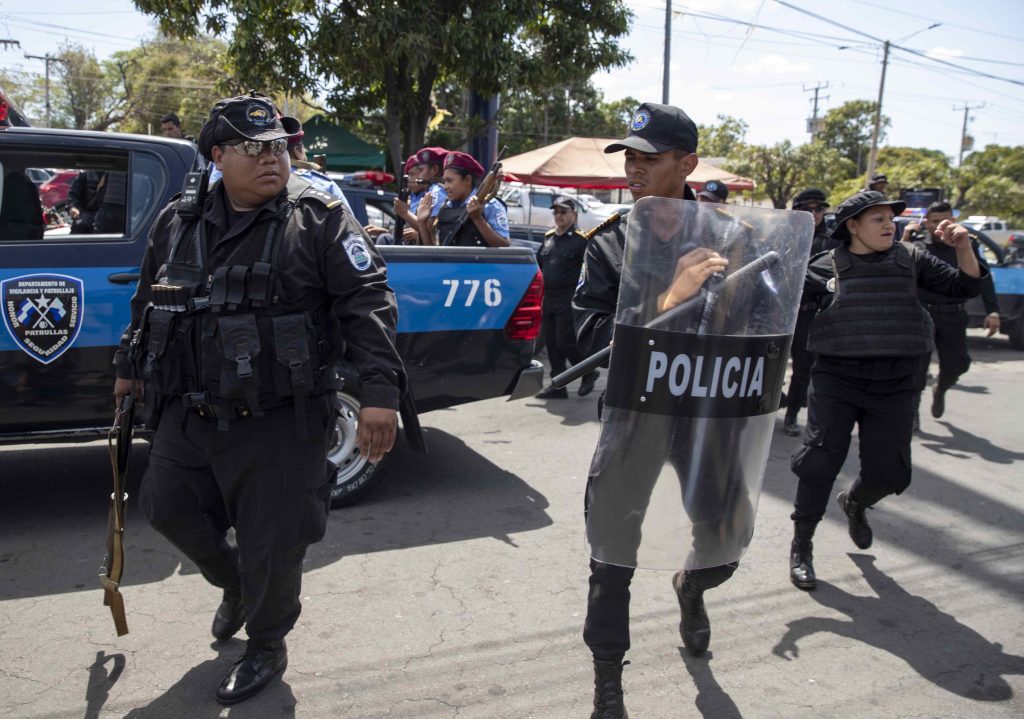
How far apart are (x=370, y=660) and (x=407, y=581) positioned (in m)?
0.69

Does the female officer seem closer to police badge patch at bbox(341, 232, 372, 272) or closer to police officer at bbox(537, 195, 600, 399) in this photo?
police badge patch at bbox(341, 232, 372, 272)

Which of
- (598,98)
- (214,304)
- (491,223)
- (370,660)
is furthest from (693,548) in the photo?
(598,98)

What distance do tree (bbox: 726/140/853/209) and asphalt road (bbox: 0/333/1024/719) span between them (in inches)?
1172

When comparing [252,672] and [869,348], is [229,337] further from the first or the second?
[869,348]

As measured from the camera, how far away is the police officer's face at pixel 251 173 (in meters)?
2.65

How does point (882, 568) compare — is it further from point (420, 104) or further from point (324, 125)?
point (324, 125)

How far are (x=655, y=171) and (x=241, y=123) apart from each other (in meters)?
1.29

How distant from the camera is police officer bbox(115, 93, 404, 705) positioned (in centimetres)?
260

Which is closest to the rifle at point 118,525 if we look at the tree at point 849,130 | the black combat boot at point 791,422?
the black combat boot at point 791,422

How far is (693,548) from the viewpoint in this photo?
2.56 metres

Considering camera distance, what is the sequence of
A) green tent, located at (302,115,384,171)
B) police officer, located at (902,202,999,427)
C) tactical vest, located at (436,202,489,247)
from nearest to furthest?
1. tactical vest, located at (436,202,489,247)
2. police officer, located at (902,202,999,427)
3. green tent, located at (302,115,384,171)

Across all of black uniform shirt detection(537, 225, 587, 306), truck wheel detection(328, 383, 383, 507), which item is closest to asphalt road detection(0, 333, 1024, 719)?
truck wheel detection(328, 383, 383, 507)

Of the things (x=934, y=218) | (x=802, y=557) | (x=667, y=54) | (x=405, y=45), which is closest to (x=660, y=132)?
(x=802, y=557)

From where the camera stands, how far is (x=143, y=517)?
14.6 feet
